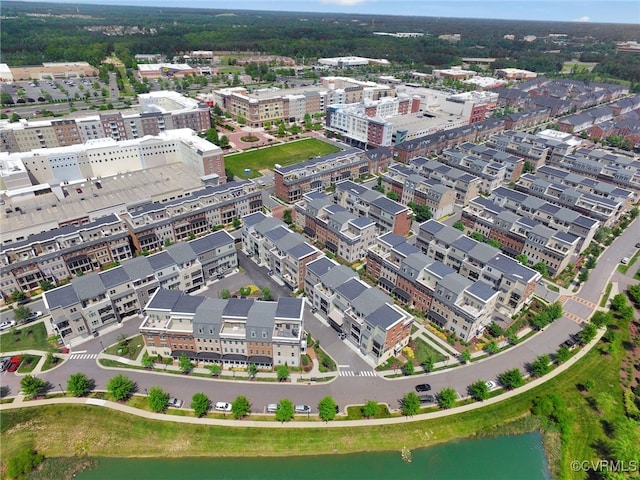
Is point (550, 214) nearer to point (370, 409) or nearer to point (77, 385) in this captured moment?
point (370, 409)

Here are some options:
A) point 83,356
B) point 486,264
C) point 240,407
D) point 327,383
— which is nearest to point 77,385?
point 83,356

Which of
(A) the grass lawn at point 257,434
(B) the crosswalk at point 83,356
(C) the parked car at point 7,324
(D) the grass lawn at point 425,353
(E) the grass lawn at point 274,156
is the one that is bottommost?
(A) the grass lawn at point 257,434

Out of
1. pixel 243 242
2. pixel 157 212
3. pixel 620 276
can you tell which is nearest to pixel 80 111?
pixel 157 212

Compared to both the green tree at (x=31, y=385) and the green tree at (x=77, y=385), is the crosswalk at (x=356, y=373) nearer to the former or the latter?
the green tree at (x=77, y=385)

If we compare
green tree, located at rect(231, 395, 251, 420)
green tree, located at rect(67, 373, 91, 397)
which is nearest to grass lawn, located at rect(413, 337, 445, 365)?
green tree, located at rect(231, 395, 251, 420)

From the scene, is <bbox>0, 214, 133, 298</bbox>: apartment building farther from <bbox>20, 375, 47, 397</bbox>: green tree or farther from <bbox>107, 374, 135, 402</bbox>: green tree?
<bbox>107, 374, 135, 402</bbox>: green tree

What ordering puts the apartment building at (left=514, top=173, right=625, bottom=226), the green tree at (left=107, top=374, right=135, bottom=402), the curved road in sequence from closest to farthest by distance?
the green tree at (left=107, top=374, right=135, bottom=402) → the curved road → the apartment building at (left=514, top=173, right=625, bottom=226)

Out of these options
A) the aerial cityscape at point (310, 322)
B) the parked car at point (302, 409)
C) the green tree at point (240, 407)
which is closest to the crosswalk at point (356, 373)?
the aerial cityscape at point (310, 322)
